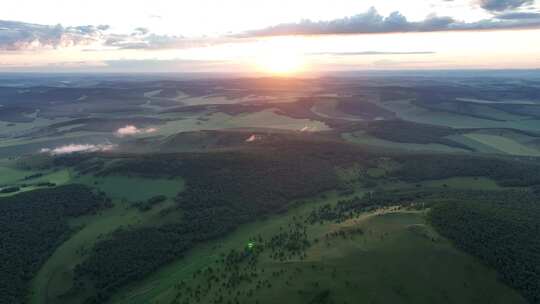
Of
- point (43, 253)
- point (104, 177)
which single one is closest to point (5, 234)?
point (43, 253)

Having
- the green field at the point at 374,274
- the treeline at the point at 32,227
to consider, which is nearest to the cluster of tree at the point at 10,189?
the treeline at the point at 32,227

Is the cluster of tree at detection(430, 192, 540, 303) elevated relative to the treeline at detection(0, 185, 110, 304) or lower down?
elevated

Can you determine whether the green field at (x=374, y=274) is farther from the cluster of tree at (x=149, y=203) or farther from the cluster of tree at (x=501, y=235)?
the cluster of tree at (x=149, y=203)

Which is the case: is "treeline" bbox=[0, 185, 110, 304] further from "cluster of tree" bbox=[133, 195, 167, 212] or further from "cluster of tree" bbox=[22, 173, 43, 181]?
"cluster of tree" bbox=[22, 173, 43, 181]

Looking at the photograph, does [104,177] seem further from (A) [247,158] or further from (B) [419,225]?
(B) [419,225]

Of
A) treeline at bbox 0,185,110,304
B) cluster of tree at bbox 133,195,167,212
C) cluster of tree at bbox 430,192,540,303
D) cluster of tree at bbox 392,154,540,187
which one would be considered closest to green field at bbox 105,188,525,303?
cluster of tree at bbox 430,192,540,303

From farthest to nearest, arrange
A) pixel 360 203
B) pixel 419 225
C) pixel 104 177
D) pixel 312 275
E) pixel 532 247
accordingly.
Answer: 1. pixel 104 177
2. pixel 360 203
3. pixel 419 225
4. pixel 532 247
5. pixel 312 275
